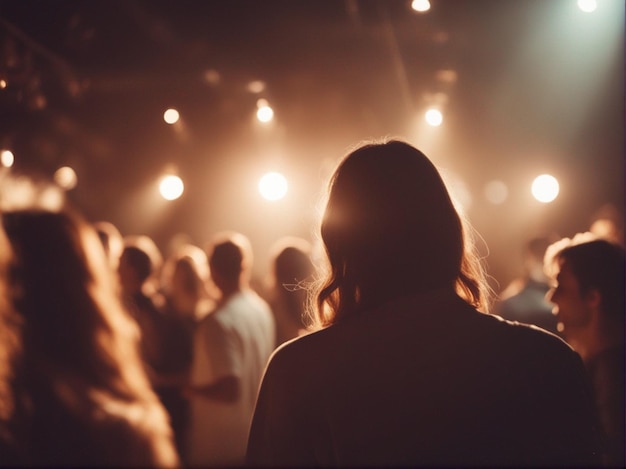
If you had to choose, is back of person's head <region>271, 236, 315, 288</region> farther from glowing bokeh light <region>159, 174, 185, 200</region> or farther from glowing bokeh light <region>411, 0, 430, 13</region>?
glowing bokeh light <region>159, 174, 185, 200</region>

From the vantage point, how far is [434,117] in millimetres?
8836


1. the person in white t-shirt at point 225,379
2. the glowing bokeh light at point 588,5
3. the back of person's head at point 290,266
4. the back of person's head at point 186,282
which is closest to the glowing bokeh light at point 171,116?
the back of person's head at point 186,282

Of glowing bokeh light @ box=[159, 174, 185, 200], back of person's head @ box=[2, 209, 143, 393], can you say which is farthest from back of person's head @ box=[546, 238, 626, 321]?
glowing bokeh light @ box=[159, 174, 185, 200]

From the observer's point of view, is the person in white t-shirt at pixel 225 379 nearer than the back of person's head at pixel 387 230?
No

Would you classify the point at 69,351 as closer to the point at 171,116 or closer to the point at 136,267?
the point at 136,267

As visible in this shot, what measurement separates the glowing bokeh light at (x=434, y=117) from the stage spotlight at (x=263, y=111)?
85.2 inches

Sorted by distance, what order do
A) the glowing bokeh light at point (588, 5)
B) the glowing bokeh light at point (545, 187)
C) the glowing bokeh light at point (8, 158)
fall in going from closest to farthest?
the glowing bokeh light at point (588, 5) → the glowing bokeh light at point (8, 158) → the glowing bokeh light at point (545, 187)

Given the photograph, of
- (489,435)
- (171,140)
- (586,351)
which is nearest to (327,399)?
(489,435)

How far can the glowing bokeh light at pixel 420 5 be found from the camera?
5602mm

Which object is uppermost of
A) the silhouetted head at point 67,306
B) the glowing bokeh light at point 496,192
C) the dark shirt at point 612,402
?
the glowing bokeh light at point 496,192

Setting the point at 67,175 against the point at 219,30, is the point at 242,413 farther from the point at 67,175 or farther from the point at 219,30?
the point at 67,175

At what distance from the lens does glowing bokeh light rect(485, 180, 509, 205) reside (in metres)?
10.5

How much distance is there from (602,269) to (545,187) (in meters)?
6.69

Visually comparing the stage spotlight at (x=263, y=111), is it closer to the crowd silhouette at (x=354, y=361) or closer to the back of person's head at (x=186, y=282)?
the back of person's head at (x=186, y=282)
